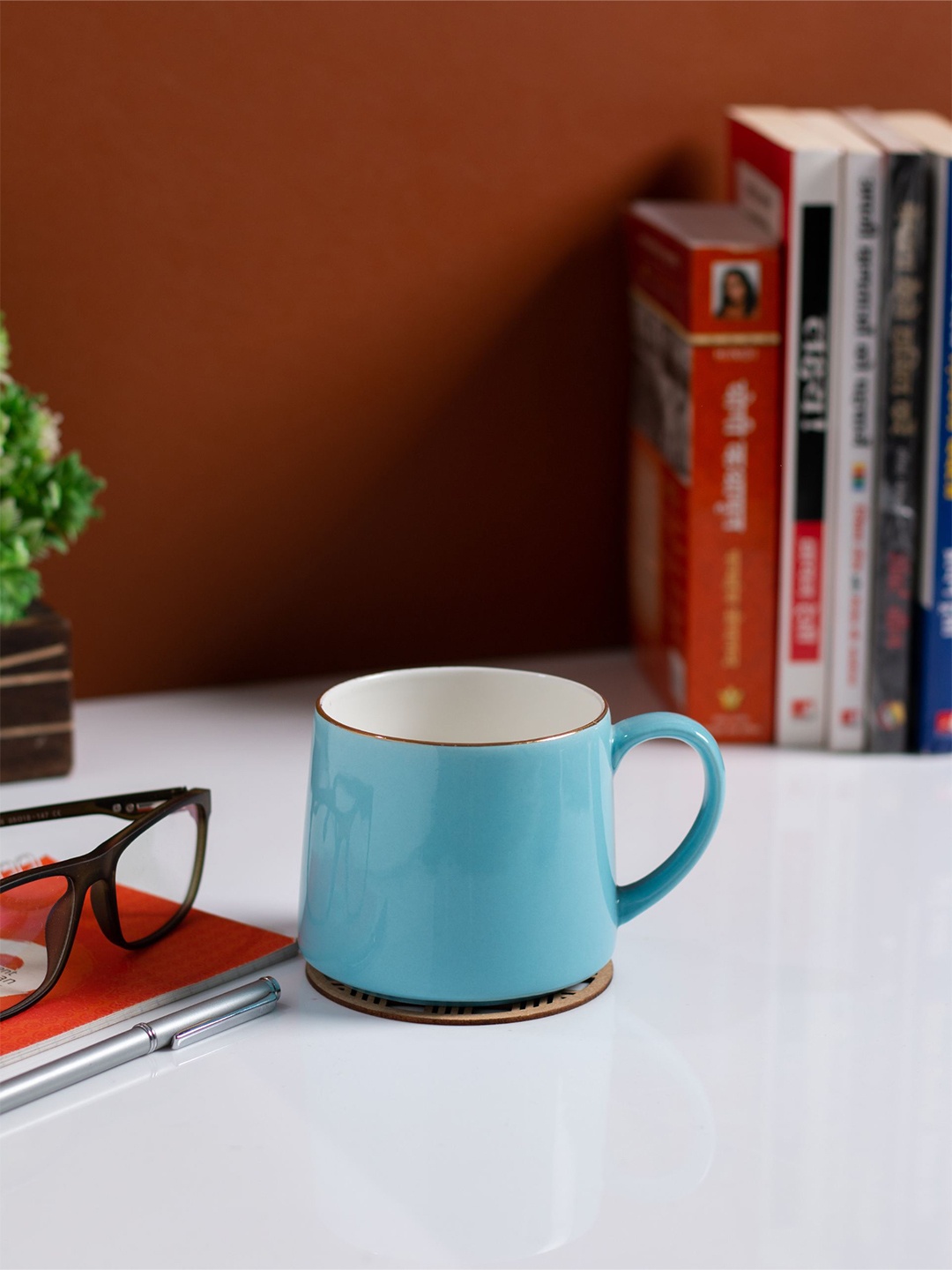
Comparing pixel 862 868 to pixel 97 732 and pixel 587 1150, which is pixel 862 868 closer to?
pixel 587 1150

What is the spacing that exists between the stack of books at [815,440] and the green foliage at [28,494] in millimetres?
340

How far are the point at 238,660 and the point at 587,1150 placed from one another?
559 mm

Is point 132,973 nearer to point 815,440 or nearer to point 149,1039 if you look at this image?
point 149,1039

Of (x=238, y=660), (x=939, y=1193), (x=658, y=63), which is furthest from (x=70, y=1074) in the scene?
(x=658, y=63)

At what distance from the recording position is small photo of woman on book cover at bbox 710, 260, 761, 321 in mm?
789

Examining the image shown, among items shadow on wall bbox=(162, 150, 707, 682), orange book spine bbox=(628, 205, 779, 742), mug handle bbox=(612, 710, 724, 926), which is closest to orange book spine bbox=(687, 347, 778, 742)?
orange book spine bbox=(628, 205, 779, 742)

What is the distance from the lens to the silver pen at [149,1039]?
45 cm

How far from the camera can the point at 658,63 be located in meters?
0.94

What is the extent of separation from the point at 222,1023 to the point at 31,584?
0.32m

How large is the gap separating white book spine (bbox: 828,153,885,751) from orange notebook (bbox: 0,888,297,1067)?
41 centimetres

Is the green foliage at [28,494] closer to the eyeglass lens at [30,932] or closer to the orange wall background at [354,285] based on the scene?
the orange wall background at [354,285]

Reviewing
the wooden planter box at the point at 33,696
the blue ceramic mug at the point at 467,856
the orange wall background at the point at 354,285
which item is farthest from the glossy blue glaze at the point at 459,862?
the orange wall background at the point at 354,285

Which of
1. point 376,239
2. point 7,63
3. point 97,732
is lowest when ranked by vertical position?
point 97,732

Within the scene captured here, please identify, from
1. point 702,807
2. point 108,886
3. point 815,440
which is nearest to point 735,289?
point 815,440
